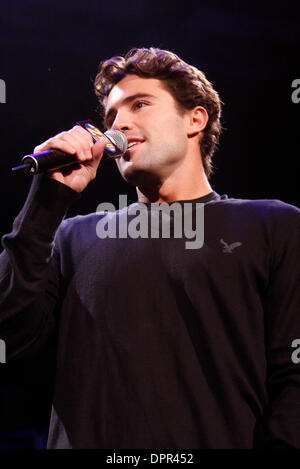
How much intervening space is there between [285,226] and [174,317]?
403mm

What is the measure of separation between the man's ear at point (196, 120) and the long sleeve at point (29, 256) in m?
0.65

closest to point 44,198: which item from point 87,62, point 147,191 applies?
point 147,191

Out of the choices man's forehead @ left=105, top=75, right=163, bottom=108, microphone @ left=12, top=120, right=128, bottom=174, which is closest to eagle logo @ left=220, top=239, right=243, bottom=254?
microphone @ left=12, top=120, right=128, bottom=174

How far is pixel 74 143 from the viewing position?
1117 millimetres

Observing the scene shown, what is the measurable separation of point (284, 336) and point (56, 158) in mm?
703

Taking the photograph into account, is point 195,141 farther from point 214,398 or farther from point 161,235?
point 214,398

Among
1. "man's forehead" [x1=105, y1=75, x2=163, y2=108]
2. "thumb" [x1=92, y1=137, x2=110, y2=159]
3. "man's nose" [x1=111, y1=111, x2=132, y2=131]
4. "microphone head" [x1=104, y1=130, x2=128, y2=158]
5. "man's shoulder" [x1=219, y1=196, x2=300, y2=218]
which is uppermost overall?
"man's forehead" [x1=105, y1=75, x2=163, y2=108]

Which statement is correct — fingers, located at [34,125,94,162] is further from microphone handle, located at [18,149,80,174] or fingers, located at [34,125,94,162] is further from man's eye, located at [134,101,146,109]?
man's eye, located at [134,101,146,109]

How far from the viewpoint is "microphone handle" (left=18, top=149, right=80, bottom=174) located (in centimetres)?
101

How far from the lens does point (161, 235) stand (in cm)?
140

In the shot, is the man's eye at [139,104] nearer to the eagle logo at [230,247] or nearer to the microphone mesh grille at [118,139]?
the microphone mesh grille at [118,139]

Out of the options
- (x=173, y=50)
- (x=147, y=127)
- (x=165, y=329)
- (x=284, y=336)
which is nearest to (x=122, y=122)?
(x=147, y=127)

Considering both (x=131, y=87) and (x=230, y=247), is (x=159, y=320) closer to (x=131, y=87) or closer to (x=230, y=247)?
(x=230, y=247)

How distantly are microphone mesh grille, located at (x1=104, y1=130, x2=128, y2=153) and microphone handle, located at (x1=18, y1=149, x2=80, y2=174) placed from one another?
28cm
